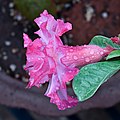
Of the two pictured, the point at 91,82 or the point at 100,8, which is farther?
the point at 100,8

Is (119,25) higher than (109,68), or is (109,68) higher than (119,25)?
(109,68)

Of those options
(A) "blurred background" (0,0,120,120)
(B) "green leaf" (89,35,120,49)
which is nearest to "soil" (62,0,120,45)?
(A) "blurred background" (0,0,120,120)

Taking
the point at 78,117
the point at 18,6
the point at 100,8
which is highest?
the point at 18,6

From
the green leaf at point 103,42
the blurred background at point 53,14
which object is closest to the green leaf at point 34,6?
the blurred background at point 53,14

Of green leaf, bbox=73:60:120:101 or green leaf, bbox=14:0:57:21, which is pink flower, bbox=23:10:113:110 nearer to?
green leaf, bbox=73:60:120:101

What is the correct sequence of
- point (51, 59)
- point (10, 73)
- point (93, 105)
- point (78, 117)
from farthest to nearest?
point (78, 117)
point (10, 73)
point (93, 105)
point (51, 59)

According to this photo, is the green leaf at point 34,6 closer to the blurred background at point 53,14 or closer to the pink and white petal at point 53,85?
the blurred background at point 53,14

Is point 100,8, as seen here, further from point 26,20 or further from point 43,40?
point 43,40

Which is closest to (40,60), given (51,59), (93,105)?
(51,59)
